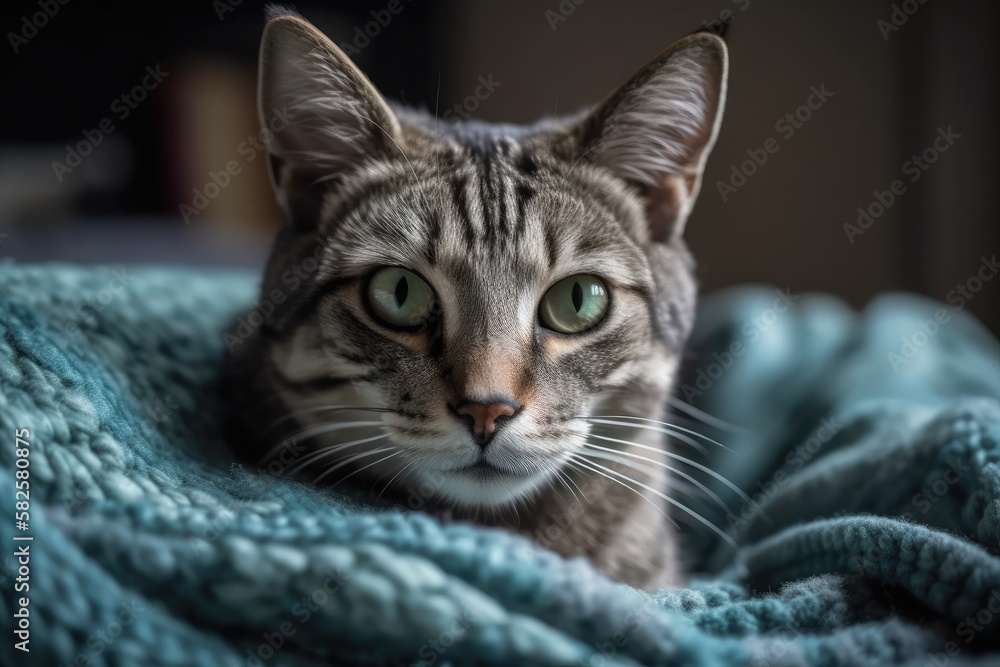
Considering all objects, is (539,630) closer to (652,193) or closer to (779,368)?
(652,193)

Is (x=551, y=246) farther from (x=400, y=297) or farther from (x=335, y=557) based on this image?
(x=335, y=557)

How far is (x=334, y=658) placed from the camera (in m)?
0.61

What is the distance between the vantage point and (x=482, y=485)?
903 millimetres

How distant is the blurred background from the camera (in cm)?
235

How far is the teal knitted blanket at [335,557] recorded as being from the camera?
0.58 metres

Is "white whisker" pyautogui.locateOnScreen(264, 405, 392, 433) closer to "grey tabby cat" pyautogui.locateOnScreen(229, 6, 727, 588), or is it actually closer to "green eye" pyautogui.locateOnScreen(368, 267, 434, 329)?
"grey tabby cat" pyautogui.locateOnScreen(229, 6, 727, 588)

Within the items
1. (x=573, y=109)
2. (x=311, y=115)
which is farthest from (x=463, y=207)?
(x=573, y=109)

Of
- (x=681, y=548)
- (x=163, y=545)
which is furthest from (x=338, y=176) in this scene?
(x=681, y=548)

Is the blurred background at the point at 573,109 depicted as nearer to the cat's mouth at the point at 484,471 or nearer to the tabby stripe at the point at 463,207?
the tabby stripe at the point at 463,207

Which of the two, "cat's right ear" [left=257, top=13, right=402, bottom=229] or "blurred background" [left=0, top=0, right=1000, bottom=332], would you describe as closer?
"cat's right ear" [left=257, top=13, right=402, bottom=229]

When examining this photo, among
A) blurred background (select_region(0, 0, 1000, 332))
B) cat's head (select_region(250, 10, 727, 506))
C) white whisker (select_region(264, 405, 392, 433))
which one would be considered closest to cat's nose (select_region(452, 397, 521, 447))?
cat's head (select_region(250, 10, 727, 506))

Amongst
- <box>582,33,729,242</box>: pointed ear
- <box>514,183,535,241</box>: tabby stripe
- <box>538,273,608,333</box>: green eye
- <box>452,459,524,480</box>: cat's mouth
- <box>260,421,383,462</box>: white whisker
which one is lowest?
<box>260,421,383,462</box>: white whisker

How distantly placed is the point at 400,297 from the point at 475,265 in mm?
99

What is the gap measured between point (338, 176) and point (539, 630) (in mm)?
700
